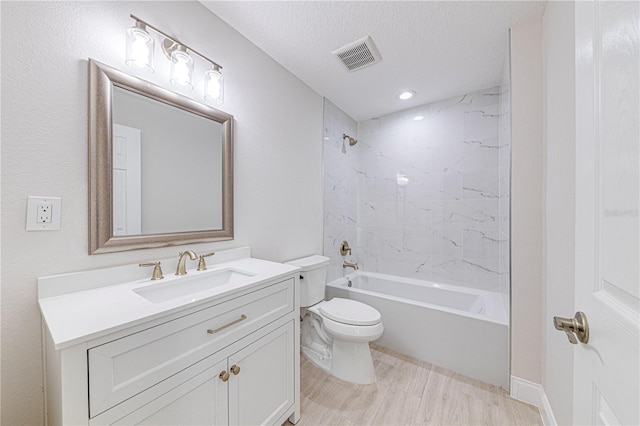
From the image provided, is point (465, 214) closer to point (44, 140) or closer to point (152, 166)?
point (152, 166)

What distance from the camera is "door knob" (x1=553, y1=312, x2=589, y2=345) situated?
541 mm

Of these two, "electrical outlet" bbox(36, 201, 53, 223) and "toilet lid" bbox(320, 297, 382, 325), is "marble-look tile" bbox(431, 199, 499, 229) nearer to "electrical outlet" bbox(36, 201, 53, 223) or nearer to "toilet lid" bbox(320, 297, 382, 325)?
"toilet lid" bbox(320, 297, 382, 325)

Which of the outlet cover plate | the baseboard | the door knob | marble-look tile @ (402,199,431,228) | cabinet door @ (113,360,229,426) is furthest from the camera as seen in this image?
marble-look tile @ (402,199,431,228)

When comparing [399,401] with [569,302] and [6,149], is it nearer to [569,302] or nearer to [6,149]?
[569,302]

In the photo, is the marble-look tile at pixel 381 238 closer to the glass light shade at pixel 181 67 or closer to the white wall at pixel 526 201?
the white wall at pixel 526 201

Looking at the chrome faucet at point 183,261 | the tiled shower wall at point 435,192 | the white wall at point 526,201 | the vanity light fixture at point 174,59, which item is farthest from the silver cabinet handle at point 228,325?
the tiled shower wall at point 435,192

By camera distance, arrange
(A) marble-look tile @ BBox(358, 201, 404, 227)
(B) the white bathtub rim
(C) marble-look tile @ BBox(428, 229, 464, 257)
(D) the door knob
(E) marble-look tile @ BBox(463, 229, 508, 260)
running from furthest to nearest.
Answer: (A) marble-look tile @ BBox(358, 201, 404, 227) < (C) marble-look tile @ BBox(428, 229, 464, 257) < (E) marble-look tile @ BBox(463, 229, 508, 260) < (B) the white bathtub rim < (D) the door knob

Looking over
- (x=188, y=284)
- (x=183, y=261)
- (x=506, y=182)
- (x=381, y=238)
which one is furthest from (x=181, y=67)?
(x=381, y=238)

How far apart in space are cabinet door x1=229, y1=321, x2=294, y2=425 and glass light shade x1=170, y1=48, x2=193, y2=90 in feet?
4.49

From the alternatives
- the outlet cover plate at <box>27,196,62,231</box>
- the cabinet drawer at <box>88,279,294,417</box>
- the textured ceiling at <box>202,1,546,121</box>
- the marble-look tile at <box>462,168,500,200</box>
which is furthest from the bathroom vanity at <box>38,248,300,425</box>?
the marble-look tile at <box>462,168,500,200</box>

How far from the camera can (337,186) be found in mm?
2756

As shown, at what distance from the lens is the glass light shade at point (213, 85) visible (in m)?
1.43

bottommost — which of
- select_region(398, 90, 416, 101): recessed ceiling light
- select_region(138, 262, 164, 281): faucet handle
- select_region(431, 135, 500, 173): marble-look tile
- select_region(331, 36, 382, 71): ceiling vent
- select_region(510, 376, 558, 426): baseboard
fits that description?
select_region(510, 376, 558, 426): baseboard

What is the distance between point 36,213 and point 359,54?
1980mm
